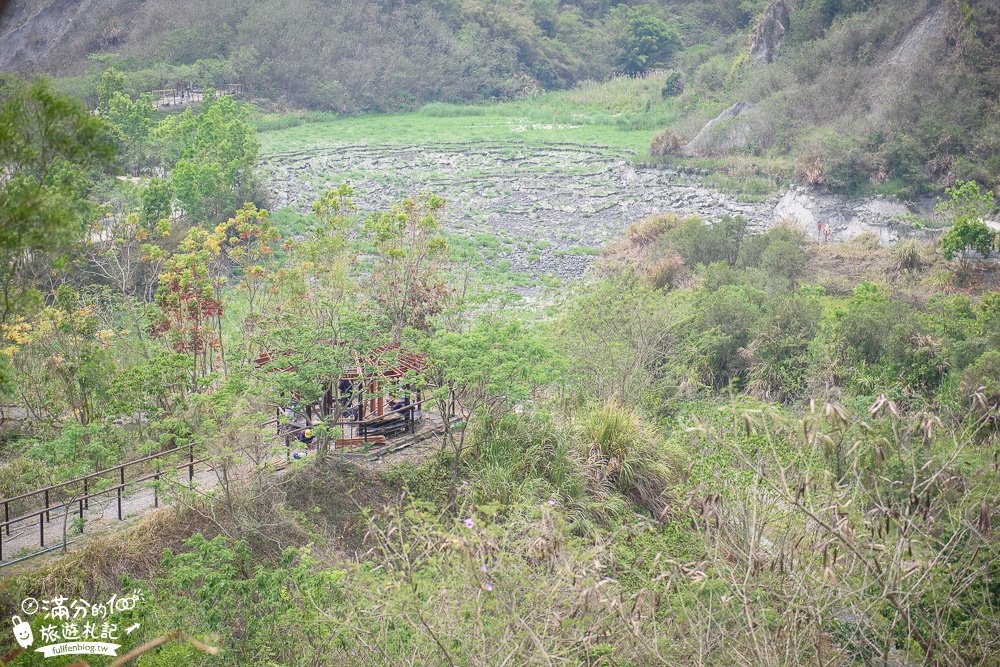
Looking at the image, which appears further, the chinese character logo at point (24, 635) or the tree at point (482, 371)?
the tree at point (482, 371)

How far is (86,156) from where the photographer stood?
9.24m

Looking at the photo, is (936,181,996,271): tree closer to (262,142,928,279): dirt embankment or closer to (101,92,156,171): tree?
(262,142,928,279): dirt embankment

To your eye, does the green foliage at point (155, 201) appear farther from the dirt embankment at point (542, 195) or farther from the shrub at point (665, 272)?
the shrub at point (665, 272)

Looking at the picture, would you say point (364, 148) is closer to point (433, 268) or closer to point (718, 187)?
point (718, 187)

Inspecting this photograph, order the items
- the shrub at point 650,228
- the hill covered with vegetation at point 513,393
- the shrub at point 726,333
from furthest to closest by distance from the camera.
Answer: the shrub at point 650,228 → the shrub at point 726,333 → the hill covered with vegetation at point 513,393

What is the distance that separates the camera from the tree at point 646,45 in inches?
2398

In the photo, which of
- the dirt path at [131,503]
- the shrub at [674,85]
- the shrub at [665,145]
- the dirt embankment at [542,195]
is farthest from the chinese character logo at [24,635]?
the shrub at [674,85]

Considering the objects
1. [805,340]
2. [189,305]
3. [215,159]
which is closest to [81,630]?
[189,305]

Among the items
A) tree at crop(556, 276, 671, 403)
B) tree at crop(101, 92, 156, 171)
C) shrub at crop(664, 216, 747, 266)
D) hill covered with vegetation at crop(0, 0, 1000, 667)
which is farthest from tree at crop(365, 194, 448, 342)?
tree at crop(101, 92, 156, 171)

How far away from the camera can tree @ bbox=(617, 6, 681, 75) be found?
2398 inches

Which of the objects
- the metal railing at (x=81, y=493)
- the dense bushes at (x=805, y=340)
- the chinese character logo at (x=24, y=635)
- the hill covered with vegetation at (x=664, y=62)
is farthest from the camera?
the hill covered with vegetation at (x=664, y=62)

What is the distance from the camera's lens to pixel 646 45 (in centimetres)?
6119

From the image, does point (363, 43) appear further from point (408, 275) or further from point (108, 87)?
point (408, 275)

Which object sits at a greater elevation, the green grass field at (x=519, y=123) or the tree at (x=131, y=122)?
the tree at (x=131, y=122)
